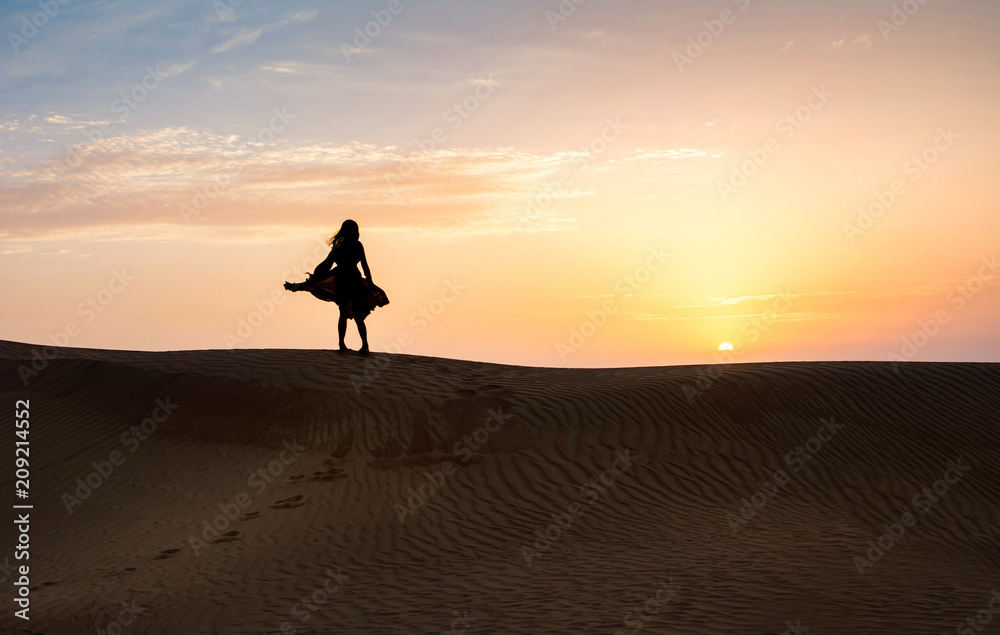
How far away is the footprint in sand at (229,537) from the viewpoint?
28.2 ft

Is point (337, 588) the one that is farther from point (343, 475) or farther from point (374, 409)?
point (374, 409)

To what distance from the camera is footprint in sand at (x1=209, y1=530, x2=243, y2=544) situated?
859 cm

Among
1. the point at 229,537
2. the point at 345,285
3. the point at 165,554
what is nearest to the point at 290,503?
the point at 229,537

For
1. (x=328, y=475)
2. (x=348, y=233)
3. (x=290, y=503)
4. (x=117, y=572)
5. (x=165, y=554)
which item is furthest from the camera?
(x=348, y=233)

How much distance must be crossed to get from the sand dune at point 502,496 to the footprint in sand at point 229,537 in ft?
0.34

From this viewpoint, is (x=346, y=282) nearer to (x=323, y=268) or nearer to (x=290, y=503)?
(x=323, y=268)

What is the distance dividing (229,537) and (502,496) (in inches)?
137

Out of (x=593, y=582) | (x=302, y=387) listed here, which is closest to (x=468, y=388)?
(x=302, y=387)

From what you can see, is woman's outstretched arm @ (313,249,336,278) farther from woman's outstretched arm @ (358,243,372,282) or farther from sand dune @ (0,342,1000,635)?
sand dune @ (0,342,1000,635)

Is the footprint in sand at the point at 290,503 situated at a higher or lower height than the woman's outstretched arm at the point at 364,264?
lower

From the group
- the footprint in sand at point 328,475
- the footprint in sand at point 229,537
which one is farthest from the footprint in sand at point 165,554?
the footprint in sand at point 328,475

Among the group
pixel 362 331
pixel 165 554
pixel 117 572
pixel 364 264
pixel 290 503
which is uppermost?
pixel 364 264

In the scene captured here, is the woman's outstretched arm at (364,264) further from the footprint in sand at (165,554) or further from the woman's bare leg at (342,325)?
the footprint in sand at (165,554)

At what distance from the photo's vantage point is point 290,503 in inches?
373
